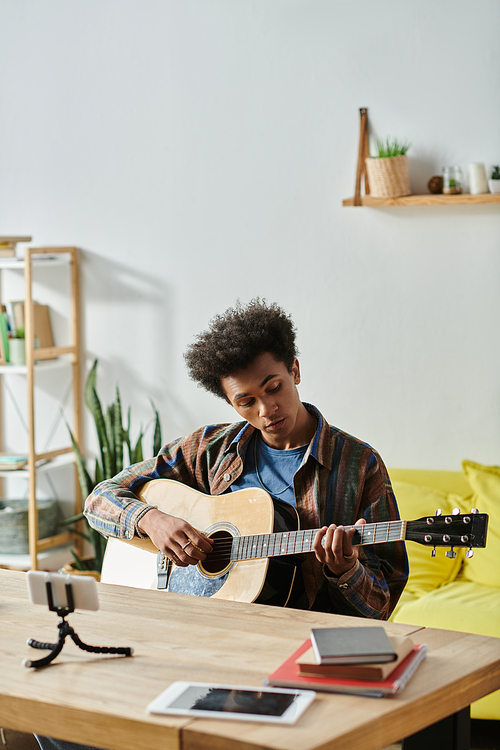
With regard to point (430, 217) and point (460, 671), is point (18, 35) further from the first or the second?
point (460, 671)

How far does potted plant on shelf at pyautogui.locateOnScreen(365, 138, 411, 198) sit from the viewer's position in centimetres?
312

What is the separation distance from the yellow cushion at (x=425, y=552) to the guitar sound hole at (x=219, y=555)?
109cm

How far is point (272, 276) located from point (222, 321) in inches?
60.2

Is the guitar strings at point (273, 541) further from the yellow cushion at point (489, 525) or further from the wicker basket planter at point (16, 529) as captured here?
the wicker basket planter at point (16, 529)

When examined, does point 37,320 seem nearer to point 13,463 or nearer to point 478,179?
point 13,463

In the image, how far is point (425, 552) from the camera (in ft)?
9.51

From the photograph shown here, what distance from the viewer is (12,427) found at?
13.3 feet

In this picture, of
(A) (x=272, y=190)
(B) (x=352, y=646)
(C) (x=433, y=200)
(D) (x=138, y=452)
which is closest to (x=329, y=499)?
(B) (x=352, y=646)

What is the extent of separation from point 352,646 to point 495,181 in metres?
2.27

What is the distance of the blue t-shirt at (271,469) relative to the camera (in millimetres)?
1919

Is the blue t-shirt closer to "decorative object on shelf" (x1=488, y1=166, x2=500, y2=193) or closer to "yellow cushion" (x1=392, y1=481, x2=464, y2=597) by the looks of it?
"yellow cushion" (x1=392, y1=481, x2=464, y2=597)

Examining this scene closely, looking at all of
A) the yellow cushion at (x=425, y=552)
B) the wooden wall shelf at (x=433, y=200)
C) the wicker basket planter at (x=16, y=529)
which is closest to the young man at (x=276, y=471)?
the yellow cushion at (x=425, y=552)

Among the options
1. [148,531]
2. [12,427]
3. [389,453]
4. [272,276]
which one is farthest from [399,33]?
[12,427]

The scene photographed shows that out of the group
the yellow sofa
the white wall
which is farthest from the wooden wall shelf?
the yellow sofa
